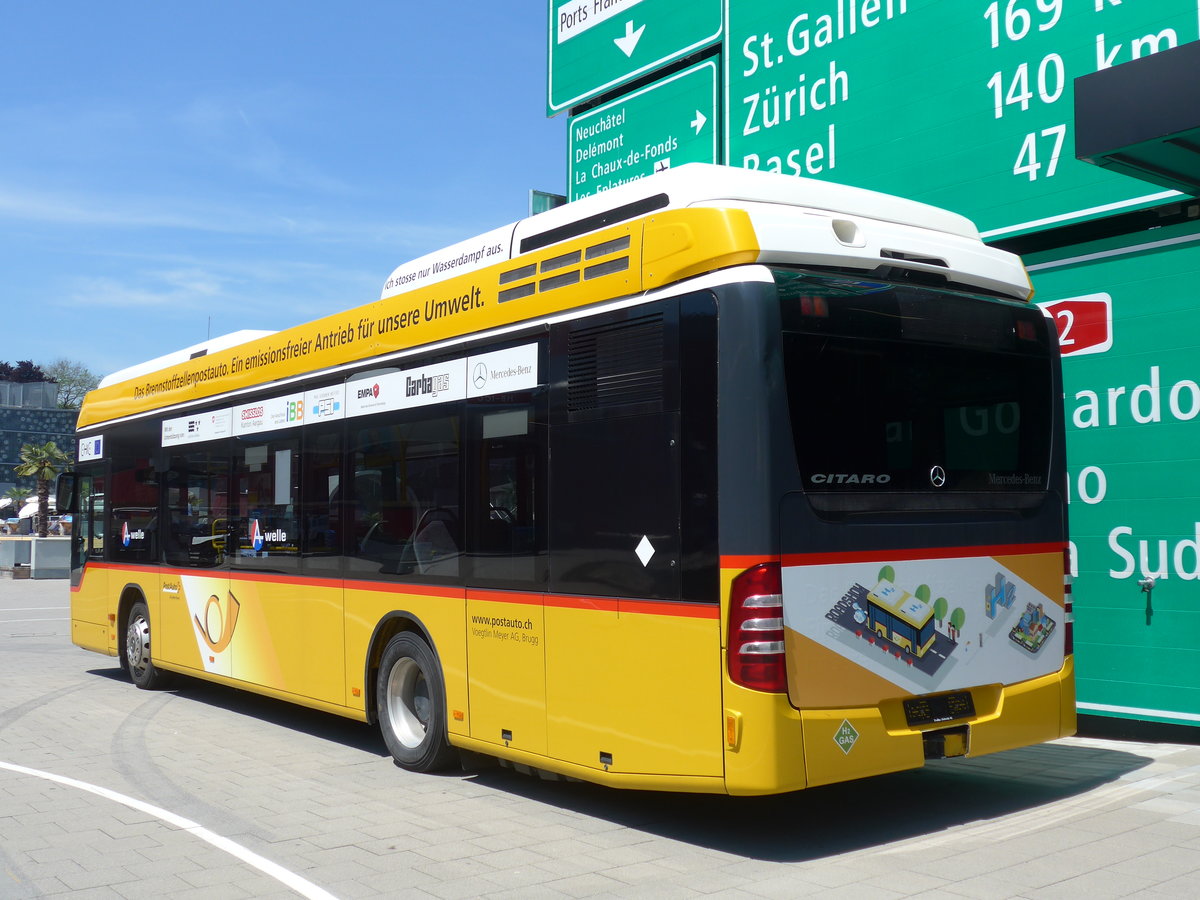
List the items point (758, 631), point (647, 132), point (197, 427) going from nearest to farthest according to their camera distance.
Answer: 1. point (758, 631)
2. point (197, 427)
3. point (647, 132)

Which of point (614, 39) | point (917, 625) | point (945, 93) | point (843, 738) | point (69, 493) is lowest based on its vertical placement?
point (843, 738)

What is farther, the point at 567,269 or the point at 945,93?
the point at 945,93

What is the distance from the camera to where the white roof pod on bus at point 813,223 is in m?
5.93

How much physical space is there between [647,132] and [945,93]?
4.74 meters

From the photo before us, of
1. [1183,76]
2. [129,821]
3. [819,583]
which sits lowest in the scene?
[129,821]

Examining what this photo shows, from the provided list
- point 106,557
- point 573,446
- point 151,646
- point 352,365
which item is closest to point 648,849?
point 573,446

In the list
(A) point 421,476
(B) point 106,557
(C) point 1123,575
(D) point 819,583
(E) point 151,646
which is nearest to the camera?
(D) point 819,583

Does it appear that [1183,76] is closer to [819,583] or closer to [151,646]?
[819,583]

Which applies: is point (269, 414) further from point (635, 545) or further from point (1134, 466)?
point (1134, 466)

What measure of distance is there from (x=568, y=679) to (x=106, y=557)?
28.5ft

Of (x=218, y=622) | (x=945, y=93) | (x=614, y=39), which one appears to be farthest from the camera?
(x=614, y=39)

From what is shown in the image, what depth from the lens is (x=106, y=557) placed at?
521 inches

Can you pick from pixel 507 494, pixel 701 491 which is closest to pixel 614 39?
pixel 507 494

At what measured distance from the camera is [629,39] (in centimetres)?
1451
